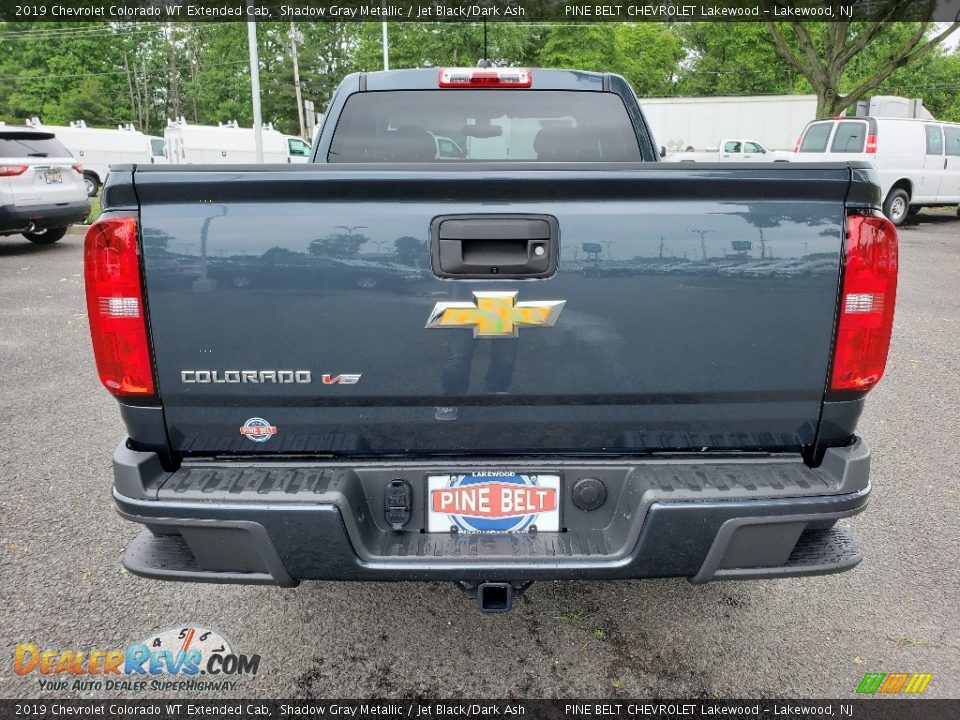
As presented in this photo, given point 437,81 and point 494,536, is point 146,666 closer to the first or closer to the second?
point 494,536

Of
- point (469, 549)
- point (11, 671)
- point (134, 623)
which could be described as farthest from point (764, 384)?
point (11, 671)

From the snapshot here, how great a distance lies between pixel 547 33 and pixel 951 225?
27.1 m

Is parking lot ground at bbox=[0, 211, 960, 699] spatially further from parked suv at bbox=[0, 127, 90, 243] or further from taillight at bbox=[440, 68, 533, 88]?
parked suv at bbox=[0, 127, 90, 243]

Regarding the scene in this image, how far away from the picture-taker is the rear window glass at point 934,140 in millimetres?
14773

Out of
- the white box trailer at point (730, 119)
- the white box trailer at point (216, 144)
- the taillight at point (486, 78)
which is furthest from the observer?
the white box trailer at point (216, 144)

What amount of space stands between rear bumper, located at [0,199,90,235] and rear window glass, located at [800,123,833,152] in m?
14.1

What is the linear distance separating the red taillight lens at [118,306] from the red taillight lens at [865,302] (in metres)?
1.88

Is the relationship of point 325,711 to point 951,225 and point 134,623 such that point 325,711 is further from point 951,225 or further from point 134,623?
point 951,225

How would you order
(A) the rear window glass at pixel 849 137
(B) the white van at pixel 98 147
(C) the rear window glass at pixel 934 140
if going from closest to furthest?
(A) the rear window glass at pixel 849 137 → (C) the rear window glass at pixel 934 140 → (B) the white van at pixel 98 147

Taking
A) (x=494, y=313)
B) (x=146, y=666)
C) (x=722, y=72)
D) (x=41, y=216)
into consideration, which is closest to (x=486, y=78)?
(x=494, y=313)

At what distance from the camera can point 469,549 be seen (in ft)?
6.38

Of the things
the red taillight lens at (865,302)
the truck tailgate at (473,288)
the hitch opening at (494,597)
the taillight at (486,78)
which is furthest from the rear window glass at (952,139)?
the hitch opening at (494,597)

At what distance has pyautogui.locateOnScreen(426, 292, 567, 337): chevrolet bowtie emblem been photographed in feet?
6.01

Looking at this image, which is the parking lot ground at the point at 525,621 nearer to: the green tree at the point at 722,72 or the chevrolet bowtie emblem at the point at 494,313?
the chevrolet bowtie emblem at the point at 494,313
